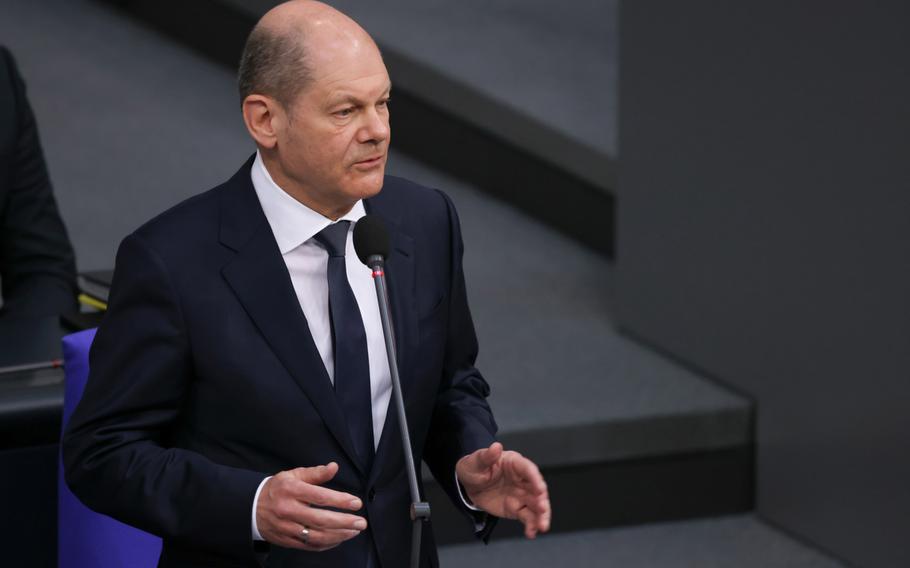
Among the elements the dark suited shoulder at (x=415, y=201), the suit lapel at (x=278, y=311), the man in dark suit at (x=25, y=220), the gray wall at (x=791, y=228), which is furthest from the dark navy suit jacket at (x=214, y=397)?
the gray wall at (x=791, y=228)

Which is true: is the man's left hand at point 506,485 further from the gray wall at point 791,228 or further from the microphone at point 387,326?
the gray wall at point 791,228

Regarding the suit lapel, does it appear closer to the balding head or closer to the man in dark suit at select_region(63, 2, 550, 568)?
the man in dark suit at select_region(63, 2, 550, 568)

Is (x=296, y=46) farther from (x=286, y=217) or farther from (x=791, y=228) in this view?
(x=791, y=228)

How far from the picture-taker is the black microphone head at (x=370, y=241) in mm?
1510

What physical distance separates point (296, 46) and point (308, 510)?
1.58ft

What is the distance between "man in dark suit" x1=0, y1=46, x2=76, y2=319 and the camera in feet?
9.33

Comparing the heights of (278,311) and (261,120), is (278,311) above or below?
below

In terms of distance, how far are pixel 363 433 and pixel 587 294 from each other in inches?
108

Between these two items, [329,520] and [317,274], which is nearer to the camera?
[329,520]

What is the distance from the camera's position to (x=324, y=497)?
1.40 meters

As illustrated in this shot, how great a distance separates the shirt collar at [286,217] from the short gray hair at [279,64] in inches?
4.5

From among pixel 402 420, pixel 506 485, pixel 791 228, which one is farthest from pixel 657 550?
pixel 402 420

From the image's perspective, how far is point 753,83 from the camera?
3.45m

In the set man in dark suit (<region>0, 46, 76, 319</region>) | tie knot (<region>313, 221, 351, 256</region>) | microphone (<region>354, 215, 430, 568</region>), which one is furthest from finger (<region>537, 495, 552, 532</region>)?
man in dark suit (<region>0, 46, 76, 319</region>)
